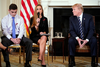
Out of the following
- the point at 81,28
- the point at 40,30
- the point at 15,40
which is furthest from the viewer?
the point at 40,30

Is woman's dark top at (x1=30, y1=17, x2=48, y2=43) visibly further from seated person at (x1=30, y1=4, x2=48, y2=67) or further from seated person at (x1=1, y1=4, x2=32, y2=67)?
seated person at (x1=1, y1=4, x2=32, y2=67)

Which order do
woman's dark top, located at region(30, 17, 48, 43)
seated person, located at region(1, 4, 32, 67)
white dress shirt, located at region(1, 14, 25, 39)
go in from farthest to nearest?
woman's dark top, located at region(30, 17, 48, 43)
white dress shirt, located at region(1, 14, 25, 39)
seated person, located at region(1, 4, 32, 67)

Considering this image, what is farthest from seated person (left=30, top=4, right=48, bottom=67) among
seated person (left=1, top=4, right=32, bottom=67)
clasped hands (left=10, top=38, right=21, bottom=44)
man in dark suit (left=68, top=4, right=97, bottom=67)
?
man in dark suit (left=68, top=4, right=97, bottom=67)

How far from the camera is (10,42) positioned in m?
2.96

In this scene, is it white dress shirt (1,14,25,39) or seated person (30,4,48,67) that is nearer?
Result: white dress shirt (1,14,25,39)

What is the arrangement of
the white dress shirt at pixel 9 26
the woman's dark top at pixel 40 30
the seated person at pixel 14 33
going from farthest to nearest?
the woman's dark top at pixel 40 30, the white dress shirt at pixel 9 26, the seated person at pixel 14 33

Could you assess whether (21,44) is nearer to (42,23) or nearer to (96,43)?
(42,23)

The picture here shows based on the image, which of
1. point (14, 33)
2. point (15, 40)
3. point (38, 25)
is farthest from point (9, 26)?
point (38, 25)

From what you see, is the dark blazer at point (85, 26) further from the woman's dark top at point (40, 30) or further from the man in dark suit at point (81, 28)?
the woman's dark top at point (40, 30)

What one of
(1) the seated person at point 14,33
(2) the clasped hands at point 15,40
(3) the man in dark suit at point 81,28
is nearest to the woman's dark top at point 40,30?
(1) the seated person at point 14,33

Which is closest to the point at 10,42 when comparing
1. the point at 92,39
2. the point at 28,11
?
the point at 92,39

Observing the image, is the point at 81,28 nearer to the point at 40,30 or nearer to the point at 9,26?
the point at 40,30

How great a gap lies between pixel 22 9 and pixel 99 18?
92.5 inches

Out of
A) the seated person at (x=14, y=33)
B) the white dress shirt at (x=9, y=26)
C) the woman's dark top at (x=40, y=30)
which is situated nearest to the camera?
the seated person at (x=14, y=33)
